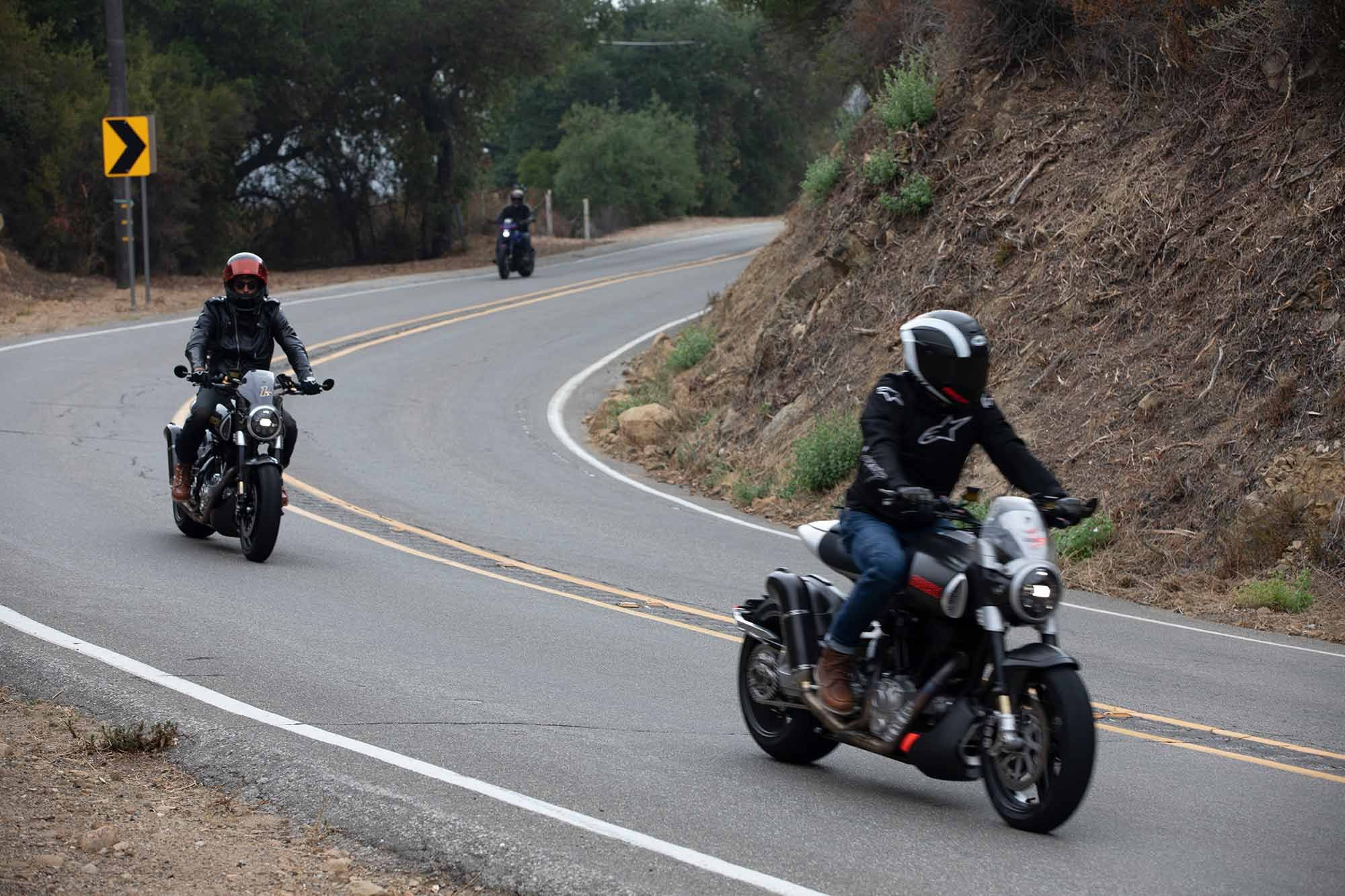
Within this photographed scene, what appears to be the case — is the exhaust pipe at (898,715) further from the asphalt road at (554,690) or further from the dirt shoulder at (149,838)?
the dirt shoulder at (149,838)

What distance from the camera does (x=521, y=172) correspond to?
217 ft

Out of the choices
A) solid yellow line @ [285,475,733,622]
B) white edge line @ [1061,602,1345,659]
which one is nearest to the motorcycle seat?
solid yellow line @ [285,475,733,622]

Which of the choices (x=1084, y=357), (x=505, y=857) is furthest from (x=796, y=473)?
(x=505, y=857)

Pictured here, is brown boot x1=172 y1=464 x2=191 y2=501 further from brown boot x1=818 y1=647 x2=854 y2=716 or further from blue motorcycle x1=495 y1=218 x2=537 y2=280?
blue motorcycle x1=495 y1=218 x2=537 y2=280

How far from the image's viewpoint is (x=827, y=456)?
1603cm

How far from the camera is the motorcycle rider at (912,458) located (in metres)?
6.25

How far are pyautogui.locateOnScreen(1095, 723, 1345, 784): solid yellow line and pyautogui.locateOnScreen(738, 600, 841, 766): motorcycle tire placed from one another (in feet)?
4.11

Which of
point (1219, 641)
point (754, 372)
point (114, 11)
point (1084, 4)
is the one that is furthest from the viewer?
point (114, 11)

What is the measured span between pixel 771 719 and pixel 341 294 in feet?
86.1

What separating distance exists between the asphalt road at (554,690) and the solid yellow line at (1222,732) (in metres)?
0.06

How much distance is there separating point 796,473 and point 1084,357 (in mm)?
3091

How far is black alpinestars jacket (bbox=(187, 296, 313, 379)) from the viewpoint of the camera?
1194cm

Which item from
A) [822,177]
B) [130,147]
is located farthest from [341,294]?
[822,177]

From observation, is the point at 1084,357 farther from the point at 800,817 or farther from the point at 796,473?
the point at 800,817
